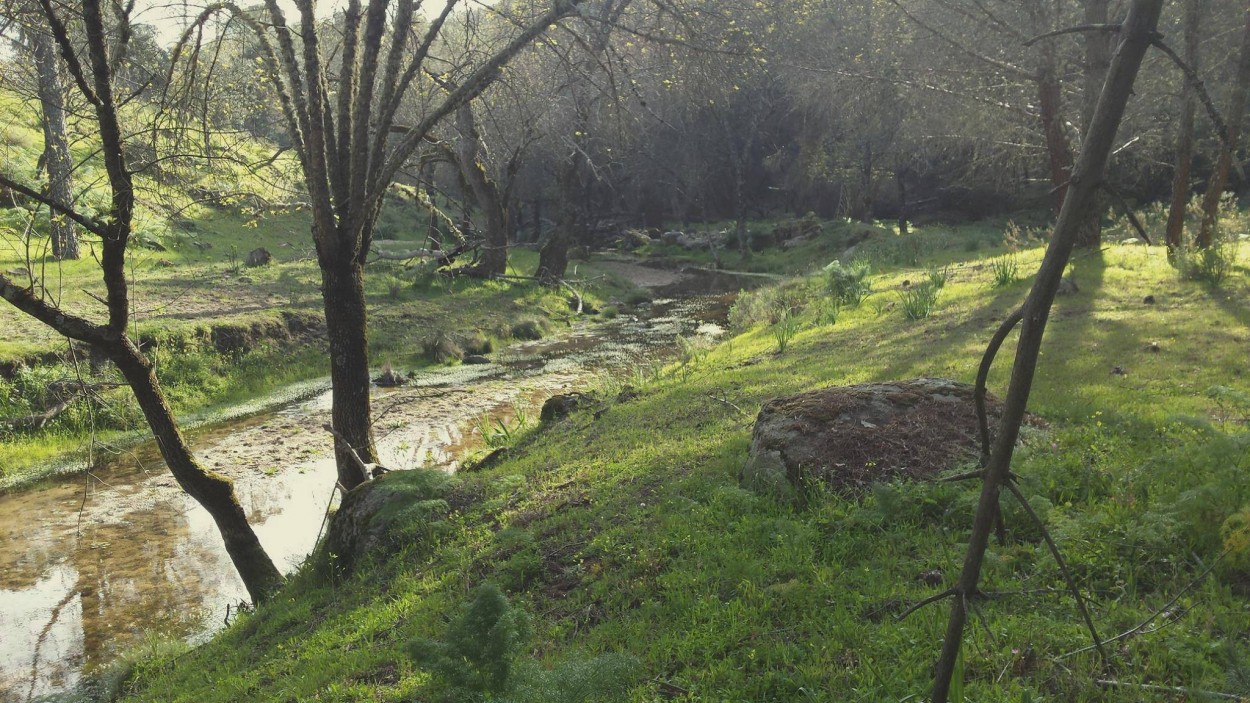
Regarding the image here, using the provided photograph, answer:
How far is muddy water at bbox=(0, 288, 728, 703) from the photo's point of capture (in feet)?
20.1

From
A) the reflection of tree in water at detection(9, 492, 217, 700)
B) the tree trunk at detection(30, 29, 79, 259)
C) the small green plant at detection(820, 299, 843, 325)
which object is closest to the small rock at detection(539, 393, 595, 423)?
the reflection of tree in water at detection(9, 492, 217, 700)

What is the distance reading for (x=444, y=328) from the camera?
1795 centimetres

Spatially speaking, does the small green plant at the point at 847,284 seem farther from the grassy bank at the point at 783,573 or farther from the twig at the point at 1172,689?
the twig at the point at 1172,689

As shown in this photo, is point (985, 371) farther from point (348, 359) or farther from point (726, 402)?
point (348, 359)

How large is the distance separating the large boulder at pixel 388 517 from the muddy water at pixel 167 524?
1.23 metres

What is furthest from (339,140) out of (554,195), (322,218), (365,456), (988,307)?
(554,195)

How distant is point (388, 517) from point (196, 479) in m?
1.90

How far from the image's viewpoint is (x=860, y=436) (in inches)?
190

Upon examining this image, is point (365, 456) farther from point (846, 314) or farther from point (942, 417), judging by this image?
point (846, 314)

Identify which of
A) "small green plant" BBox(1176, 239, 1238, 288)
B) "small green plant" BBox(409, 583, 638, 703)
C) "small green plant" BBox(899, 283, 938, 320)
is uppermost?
"small green plant" BBox(1176, 239, 1238, 288)

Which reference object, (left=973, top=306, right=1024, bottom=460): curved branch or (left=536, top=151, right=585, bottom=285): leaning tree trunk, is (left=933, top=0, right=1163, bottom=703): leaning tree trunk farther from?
(left=536, top=151, right=585, bottom=285): leaning tree trunk

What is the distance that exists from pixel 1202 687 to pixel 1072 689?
1.36 feet

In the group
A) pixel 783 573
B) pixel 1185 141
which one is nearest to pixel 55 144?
pixel 783 573

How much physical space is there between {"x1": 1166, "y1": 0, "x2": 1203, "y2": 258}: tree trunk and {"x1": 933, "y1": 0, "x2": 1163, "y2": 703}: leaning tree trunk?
11.0 m
